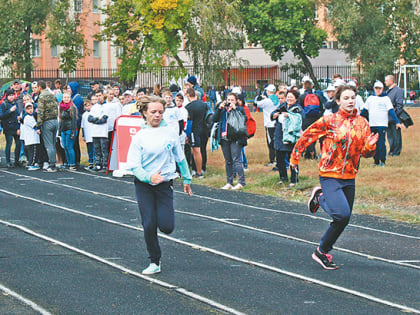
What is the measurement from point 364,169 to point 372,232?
6.57 meters

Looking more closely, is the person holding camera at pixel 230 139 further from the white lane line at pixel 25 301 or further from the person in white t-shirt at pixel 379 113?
the white lane line at pixel 25 301

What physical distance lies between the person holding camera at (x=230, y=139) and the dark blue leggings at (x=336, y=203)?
264 inches

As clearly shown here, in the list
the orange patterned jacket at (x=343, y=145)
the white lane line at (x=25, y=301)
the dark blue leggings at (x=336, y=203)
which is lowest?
the white lane line at (x=25, y=301)

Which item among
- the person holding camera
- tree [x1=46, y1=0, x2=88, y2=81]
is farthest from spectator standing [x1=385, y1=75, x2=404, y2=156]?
tree [x1=46, y1=0, x2=88, y2=81]

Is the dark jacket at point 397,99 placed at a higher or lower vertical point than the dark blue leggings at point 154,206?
higher

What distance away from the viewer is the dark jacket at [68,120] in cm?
1859

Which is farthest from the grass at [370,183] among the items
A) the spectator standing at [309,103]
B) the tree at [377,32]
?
the tree at [377,32]

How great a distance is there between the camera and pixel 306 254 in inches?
353

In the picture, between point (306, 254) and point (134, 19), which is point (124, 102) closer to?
point (306, 254)

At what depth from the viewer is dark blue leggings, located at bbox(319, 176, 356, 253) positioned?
803 cm

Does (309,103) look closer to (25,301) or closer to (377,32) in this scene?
(25,301)

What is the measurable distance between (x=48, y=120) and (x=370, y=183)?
759 centimetres

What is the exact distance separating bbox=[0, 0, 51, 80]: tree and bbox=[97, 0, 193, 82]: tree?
82.4ft

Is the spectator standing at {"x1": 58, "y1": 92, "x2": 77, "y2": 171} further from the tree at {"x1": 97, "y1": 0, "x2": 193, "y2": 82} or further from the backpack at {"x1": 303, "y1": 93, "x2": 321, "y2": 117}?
the tree at {"x1": 97, "y1": 0, "x2": 193, "y2": 82}
